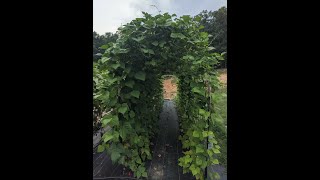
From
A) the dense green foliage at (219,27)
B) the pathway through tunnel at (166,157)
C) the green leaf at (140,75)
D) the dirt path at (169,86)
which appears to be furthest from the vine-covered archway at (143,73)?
the dirt path at (169,86)

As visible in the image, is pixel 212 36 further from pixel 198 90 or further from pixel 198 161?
pixel 198 161

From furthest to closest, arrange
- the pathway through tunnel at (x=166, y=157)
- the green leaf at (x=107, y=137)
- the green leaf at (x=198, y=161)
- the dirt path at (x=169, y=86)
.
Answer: the dirt path at (x=169, y=86), the pathway through tunnel at (x=166, y=157), the green leaf at (x=198, y=161), the green leaf at (x=107, y=137)

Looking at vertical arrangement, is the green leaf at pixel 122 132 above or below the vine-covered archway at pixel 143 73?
below

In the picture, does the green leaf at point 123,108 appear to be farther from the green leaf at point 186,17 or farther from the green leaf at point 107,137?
the green leaf at point 186,17

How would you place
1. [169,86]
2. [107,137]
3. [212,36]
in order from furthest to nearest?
[169,86]
[212,36]
[107,137]

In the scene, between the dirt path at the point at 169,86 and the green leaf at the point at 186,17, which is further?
the dirt path at the point at 169,86

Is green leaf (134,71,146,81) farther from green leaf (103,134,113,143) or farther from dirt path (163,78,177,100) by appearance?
dirt path (163,78,177,100)

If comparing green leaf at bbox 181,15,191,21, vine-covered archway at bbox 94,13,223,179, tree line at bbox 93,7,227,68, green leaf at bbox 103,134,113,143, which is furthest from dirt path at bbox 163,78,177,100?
green leaf at bbox 103,134,113,143

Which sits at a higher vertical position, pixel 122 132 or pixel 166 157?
pixel 122 132

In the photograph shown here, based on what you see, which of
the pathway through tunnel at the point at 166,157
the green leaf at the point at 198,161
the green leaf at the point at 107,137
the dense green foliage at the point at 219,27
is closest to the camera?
the dense green foliage at the point at 219,27

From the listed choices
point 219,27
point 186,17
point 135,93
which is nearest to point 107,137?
point 135,93
